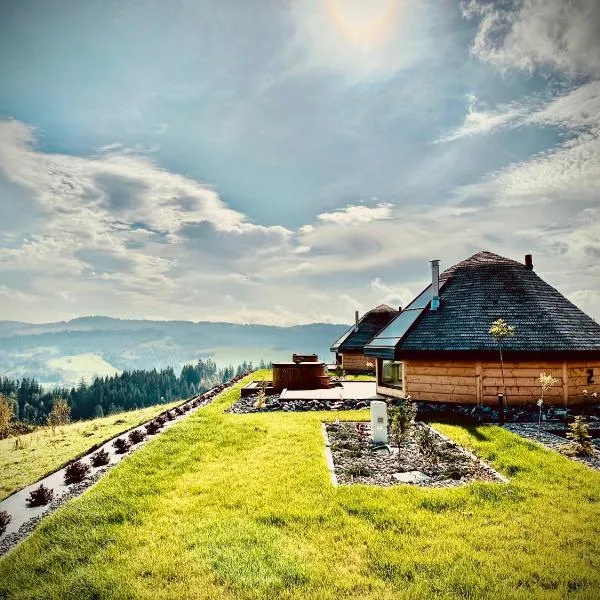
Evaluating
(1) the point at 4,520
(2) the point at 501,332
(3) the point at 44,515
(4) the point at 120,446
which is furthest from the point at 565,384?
(1) the point at 4,520

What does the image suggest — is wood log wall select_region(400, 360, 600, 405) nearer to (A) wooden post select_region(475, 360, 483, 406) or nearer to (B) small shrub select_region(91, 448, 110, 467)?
(A) wooden post select_region(475, 360, 483, 406)

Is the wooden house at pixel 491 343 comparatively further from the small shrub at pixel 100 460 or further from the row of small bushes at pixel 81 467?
the small shrub at pixel 100 460

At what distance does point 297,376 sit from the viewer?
22422 millimetres

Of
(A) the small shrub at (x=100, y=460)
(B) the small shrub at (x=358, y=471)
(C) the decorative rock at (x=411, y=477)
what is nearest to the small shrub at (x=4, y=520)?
(A) the small shrub at (x=100, y=460)

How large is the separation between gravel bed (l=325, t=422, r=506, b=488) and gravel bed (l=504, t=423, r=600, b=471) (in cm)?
240

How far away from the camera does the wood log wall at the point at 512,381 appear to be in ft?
51.4

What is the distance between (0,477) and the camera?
11.3 meters

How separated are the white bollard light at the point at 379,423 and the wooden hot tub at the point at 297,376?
11300 millimetres

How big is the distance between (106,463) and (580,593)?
382 inches

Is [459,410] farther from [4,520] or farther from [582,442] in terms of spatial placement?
[4,520]

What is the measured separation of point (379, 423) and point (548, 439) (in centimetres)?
499

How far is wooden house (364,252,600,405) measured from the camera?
15.6m

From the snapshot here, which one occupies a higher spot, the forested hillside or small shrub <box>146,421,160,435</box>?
small shrub <box>146,421,160,435</box>

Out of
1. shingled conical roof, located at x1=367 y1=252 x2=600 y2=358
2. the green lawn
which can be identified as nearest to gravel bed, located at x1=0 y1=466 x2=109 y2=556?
the green lawn
